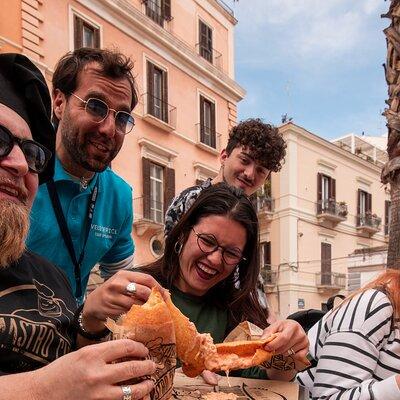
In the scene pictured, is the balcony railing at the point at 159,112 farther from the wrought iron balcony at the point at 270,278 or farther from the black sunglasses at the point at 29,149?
the black sunglasses at the point at 29,149

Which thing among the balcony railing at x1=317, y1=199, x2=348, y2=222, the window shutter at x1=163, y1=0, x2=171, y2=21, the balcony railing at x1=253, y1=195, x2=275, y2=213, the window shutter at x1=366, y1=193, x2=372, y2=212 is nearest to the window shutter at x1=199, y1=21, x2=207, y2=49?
the window shutter at x1=163, y1=0, x2=171, y2=21

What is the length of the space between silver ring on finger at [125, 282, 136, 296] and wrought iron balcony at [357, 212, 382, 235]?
2443cm

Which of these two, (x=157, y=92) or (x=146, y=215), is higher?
(x=157, y=92)

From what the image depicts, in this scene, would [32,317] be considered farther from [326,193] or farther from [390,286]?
[326,193]

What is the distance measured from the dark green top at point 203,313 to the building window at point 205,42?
15.1 meters

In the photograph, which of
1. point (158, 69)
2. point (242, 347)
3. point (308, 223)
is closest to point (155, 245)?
point (158, 69)

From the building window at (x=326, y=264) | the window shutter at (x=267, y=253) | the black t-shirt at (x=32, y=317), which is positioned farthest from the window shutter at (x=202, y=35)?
the black t-shirt at (x=32, y=317)

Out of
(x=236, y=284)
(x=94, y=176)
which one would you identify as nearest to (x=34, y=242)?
(x=94, y=176)

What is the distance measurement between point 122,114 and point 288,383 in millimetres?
1351

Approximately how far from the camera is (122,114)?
230 cm

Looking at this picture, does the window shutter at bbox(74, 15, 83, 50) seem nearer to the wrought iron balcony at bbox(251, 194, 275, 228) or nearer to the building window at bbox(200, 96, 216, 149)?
the building window at bbox(200, 96, 216, 149)

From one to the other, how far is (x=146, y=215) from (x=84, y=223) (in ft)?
37.0

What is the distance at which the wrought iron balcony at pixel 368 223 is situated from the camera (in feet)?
80.4

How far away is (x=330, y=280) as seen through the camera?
22.5 metres
